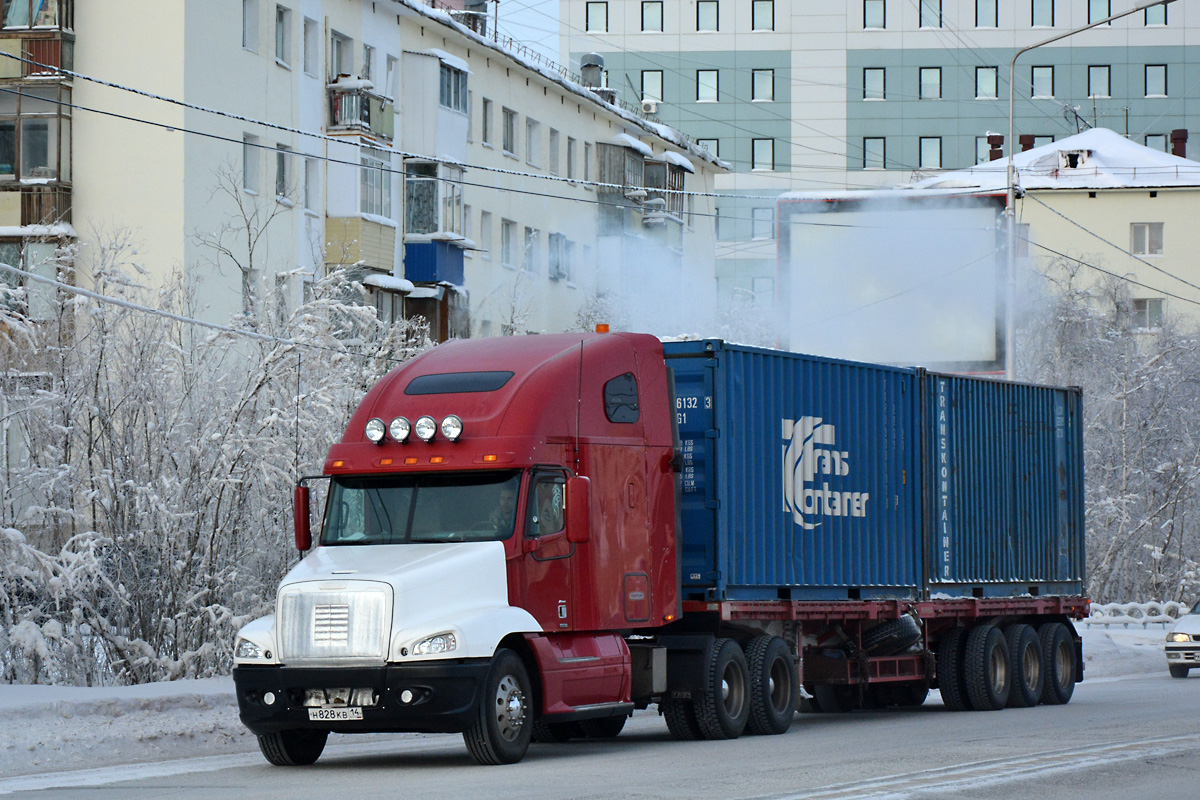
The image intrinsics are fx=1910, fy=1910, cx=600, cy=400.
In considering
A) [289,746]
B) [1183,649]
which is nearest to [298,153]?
[1183,649]

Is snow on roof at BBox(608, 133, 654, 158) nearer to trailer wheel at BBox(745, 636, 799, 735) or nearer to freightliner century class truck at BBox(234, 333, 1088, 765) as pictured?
freightliner century class truck at BBox(234, 333, 1088, 765)

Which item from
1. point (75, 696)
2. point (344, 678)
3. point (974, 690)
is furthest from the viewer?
point (974, 690)

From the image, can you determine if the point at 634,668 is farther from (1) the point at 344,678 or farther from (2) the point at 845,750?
(1) the point at 344,678

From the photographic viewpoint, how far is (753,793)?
11.8 meters

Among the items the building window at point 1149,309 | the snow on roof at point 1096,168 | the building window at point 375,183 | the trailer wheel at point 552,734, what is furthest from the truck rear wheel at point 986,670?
the building window at point 1149,309

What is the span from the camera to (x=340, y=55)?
42781 millimetres

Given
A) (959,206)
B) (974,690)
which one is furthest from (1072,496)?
(959,206)

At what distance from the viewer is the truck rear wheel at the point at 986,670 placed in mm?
20656

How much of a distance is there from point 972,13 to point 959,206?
53.4 meters

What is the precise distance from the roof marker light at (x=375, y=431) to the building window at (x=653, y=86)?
79.5m

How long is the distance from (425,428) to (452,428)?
24 centimetres

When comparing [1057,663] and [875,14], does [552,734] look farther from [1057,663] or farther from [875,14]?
[875,14]

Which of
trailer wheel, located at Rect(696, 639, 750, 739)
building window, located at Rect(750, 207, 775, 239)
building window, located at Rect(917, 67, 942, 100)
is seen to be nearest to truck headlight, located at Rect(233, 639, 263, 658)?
trailer wheel, located at Rect(696, 639, 750, 739)

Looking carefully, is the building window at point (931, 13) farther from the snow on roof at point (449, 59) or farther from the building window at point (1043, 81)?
the snow on roof at point (449, 59)
